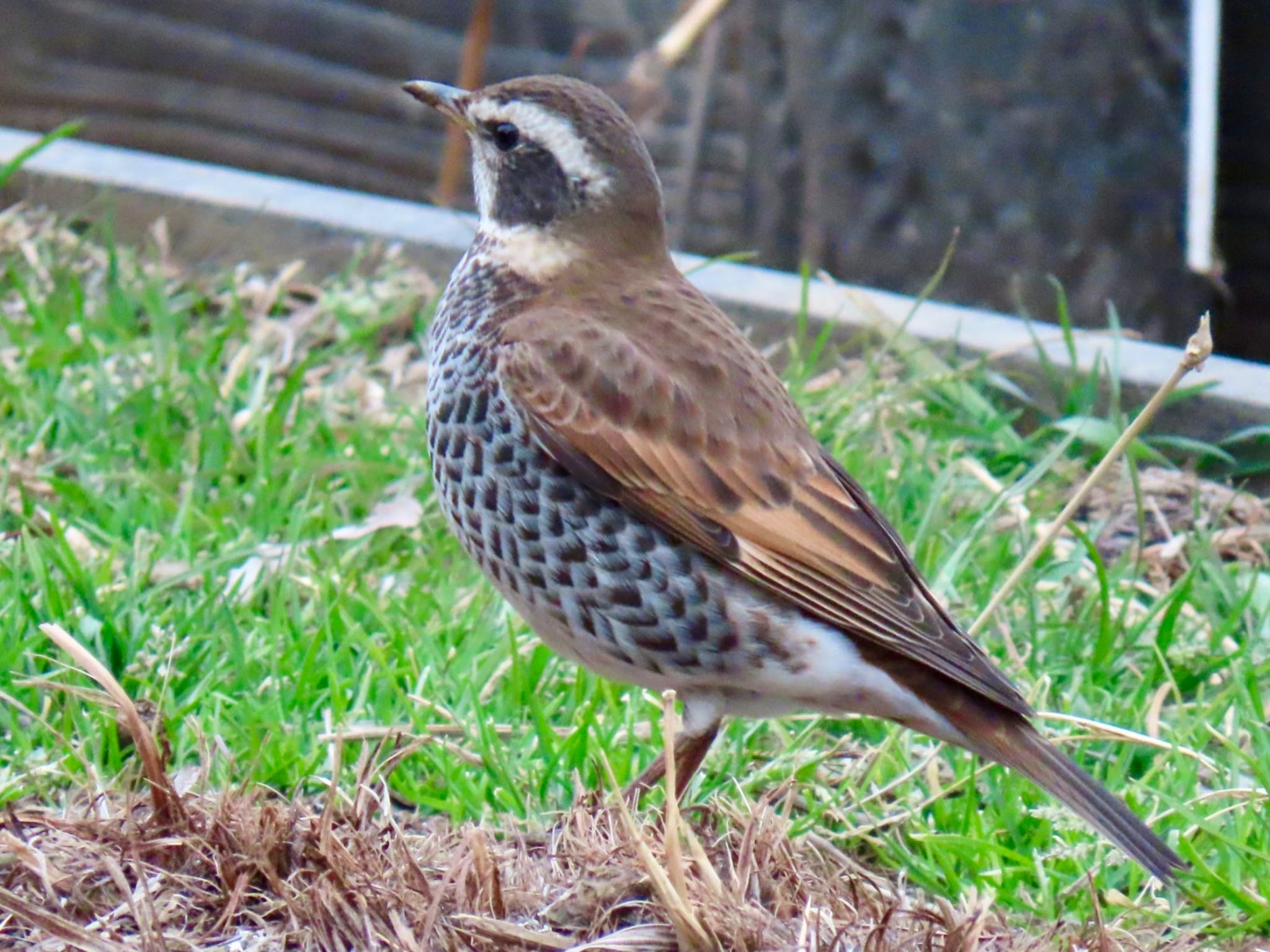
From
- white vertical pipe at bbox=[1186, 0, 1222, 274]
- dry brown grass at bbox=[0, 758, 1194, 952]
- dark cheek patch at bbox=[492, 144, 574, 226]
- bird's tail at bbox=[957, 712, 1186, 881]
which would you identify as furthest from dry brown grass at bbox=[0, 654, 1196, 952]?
white vertical pipe at bbox=[1186, 0, 1222, 274]

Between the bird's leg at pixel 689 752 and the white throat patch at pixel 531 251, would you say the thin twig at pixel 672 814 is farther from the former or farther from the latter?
the white throat patch at pixel 531 251

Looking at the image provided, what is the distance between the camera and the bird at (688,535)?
3.37 metres

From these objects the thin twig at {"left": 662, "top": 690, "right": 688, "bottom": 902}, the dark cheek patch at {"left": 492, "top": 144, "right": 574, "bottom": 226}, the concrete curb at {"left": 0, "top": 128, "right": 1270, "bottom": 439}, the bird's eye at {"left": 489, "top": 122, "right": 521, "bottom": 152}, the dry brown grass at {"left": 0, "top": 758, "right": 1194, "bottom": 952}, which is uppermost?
the bird's eye at {"left": 489, "top": 122, "right": 521, "bottom": 152}

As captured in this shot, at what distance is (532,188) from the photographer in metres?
3.89

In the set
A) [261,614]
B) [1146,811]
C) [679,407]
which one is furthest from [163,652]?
[1146,811]

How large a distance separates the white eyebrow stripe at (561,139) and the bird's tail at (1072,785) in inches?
53.9

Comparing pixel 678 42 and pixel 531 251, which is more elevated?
pixel 678 42

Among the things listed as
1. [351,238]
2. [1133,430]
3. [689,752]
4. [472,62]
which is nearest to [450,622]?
[689,752]

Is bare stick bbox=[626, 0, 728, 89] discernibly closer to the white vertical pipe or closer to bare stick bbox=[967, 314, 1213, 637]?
the white vertical pipe

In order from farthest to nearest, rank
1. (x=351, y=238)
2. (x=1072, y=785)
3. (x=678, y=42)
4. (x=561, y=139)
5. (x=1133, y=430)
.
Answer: (x=351, y=238)
(x=678, y=42)
(x=561, y=139)
(x=1133, y=430)
(x=1072, y=785)

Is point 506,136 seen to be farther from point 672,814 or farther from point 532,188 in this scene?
point 672,814

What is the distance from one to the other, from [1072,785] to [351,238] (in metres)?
3.66

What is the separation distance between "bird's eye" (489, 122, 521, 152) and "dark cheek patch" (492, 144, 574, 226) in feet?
0.06

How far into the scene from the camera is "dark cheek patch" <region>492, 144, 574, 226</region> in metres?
3.87
